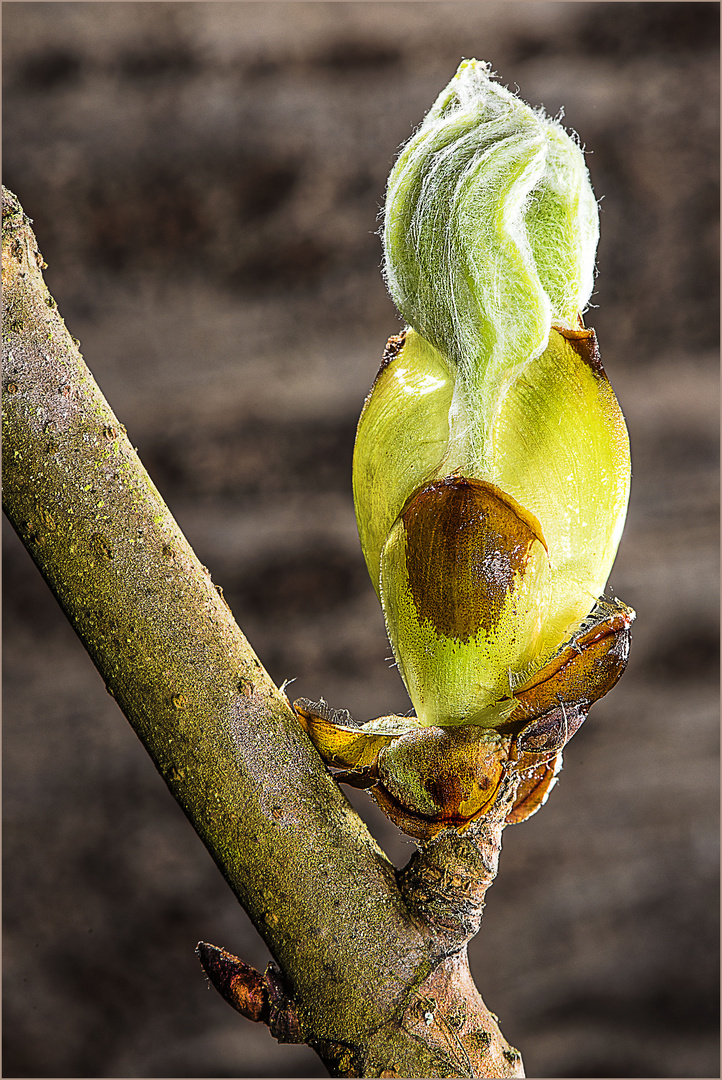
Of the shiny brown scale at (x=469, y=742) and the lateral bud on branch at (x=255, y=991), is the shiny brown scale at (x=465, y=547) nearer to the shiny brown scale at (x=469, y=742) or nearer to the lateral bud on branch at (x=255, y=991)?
the shiny brown scale at (x=469, y=742)

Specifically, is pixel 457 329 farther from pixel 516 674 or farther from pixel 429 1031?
pixel 429 1031

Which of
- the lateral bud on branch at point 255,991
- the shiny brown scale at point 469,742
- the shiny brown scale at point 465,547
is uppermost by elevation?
the shiny brown scale at point 465,547

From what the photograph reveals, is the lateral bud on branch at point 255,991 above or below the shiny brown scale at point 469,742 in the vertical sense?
below

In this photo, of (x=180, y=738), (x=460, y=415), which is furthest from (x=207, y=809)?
(x=460, y=415)

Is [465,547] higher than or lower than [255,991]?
higher

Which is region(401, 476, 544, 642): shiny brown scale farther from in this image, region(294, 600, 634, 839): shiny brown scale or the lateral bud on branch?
the lateral bud on branch

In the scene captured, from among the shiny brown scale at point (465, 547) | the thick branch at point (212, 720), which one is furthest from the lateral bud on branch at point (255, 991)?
the shiny brown scale at point (465, 547)

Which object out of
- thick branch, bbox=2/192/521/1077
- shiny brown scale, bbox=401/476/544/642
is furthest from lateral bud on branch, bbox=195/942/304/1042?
shiny brown scale, bbox=401/476/544/642

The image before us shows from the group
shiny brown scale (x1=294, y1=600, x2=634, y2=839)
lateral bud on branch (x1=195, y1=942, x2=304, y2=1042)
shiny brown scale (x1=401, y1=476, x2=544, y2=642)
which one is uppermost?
shiny brown scale (x1=401, y1=476, x2=544, y2=642)
